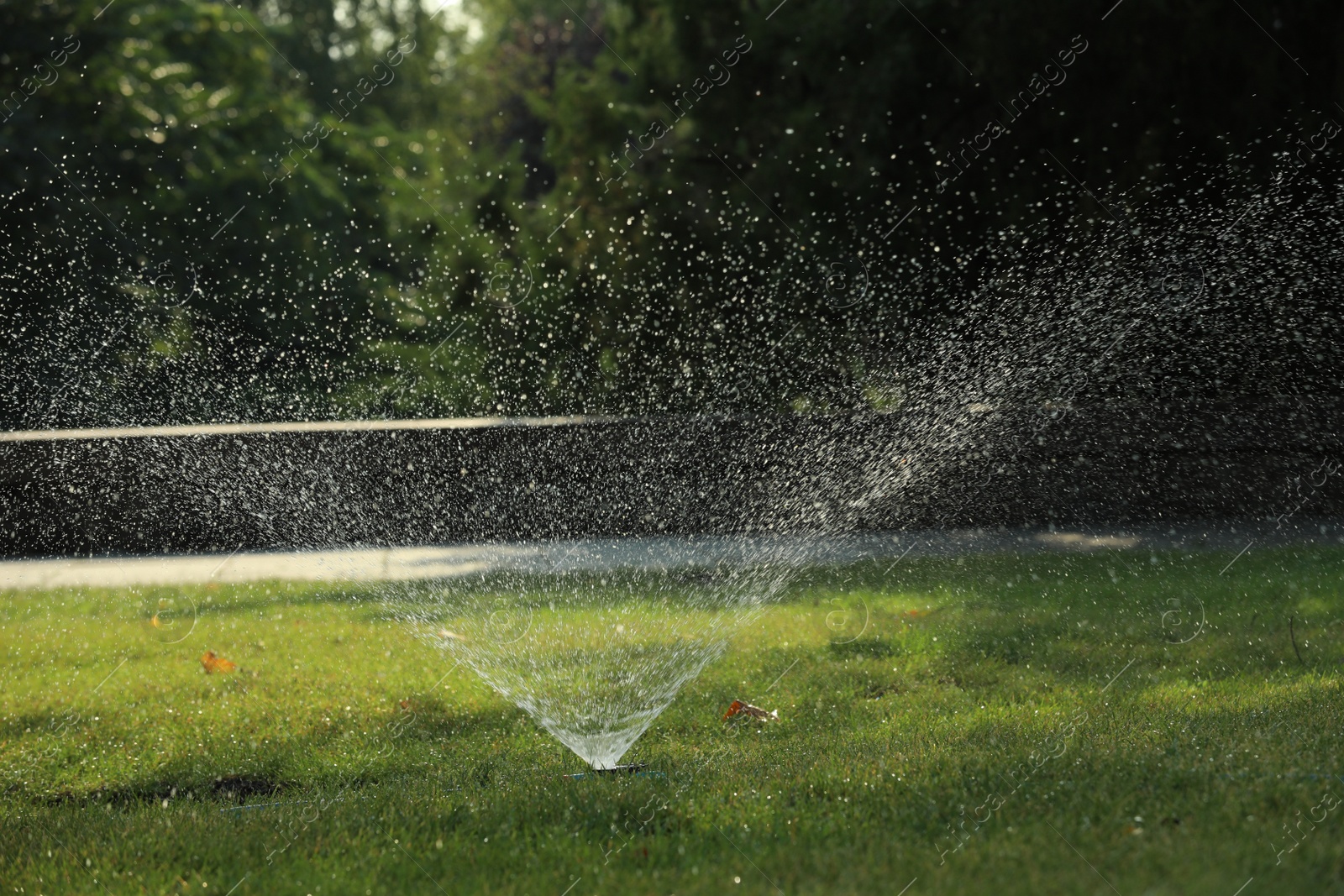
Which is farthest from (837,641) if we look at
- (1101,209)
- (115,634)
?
(1101,209)

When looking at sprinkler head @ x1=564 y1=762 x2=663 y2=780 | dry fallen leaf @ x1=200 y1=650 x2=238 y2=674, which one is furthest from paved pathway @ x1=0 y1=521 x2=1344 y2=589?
sprinkler head @ x1=564 y1=762 x2=663 y2=780

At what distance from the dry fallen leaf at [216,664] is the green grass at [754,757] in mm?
77

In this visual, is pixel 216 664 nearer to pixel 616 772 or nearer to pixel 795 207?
pixel 616 772

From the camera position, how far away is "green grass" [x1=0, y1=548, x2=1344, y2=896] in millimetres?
2748

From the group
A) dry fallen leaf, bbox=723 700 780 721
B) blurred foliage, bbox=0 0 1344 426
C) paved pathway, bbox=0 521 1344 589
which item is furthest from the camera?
blurred foliage, bbox=0 0 1344 426

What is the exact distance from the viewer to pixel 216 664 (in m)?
4.85

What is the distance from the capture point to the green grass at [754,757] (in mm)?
2748

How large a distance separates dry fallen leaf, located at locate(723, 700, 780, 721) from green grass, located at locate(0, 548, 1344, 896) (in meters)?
0.06

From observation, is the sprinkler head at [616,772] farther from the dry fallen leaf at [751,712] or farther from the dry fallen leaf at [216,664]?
the dry fallen leaf at [216,664]

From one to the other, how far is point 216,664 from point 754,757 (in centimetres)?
238

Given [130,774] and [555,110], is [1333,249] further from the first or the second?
[130,774]

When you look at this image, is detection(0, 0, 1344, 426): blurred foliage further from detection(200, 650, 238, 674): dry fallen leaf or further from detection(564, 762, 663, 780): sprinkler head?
detection(564, 762, 663, 780): sprinkler head

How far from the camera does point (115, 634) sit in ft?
17.9

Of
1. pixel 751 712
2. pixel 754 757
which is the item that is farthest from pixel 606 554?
pixel 754 757
